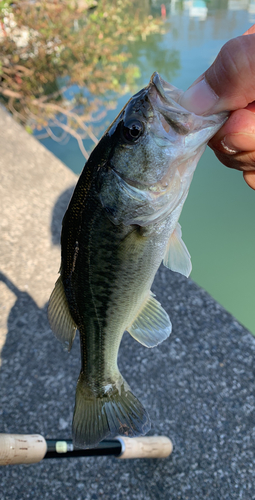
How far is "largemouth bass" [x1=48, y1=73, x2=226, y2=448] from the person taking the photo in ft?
3.74

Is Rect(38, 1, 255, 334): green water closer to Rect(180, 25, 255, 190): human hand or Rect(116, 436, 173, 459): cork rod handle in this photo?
Rect(116, 436, 173, 459): cork rod handle

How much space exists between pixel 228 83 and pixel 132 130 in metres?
0.30

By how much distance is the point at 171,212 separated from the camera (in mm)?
1229

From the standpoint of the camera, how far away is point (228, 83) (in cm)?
108

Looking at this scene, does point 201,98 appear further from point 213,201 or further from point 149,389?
point 213,201

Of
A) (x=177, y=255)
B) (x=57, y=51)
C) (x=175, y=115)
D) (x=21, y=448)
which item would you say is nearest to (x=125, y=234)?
(x=177, y=255)

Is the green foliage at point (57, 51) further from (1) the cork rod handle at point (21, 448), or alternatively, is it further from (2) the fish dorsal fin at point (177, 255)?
(1) the cork rod handle at point (21, 448)

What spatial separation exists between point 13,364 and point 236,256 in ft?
12.7

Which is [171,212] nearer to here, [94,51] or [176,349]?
[176,349]

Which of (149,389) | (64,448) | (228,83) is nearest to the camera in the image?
(228,83)

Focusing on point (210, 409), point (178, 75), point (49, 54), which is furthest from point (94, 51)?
point (210, 409)

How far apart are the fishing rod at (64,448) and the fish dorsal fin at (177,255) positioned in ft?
3.74

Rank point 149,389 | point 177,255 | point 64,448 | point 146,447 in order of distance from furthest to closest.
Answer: point 149,389, point 146,447, point 64,448, point 177,255

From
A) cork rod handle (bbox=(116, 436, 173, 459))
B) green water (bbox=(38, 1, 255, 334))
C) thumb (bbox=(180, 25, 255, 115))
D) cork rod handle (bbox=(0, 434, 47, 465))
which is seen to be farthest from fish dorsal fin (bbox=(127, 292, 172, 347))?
green water (bbox=(38, 1, 255, 334))
